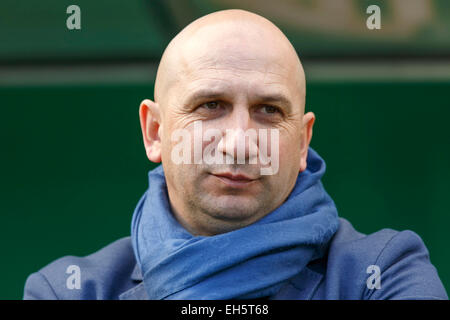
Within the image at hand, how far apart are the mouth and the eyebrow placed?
18cm

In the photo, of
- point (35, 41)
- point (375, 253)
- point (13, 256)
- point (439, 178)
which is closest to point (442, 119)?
point (439, 178)

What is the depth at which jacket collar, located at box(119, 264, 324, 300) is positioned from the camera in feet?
5.62

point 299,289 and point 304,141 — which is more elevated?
point 304,141

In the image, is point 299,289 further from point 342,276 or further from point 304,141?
point 304,141

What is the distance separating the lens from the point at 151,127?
188 cm

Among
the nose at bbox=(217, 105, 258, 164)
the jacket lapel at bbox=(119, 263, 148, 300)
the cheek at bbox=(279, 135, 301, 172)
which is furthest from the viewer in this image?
the jacket lapel at bbox=(119, 263, 148, 300)

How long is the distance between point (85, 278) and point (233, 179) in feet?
1.76

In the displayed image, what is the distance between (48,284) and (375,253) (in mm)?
868

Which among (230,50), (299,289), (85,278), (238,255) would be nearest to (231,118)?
(230,50)

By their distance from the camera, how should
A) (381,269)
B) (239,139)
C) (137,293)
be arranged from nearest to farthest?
1. (239,139)
2. (381,269)
3. (137,293)

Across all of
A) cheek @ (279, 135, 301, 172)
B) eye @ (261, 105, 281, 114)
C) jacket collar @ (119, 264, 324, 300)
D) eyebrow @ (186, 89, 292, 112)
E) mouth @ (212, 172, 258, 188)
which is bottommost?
jacket collar @ (119, 264, 324, 300)

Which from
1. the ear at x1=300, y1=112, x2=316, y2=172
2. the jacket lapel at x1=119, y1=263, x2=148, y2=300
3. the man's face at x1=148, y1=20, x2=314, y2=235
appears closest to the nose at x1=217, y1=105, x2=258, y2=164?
the man's face at x1=148, y1=20, x2=314, y2=235

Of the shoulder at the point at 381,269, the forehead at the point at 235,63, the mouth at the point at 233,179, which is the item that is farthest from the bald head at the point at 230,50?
the shoulder at the point at 381,269

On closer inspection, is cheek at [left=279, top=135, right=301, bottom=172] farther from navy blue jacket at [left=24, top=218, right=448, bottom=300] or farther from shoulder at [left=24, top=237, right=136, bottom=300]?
shoulder at [left=24, top=237, right=136, bottom=300]
